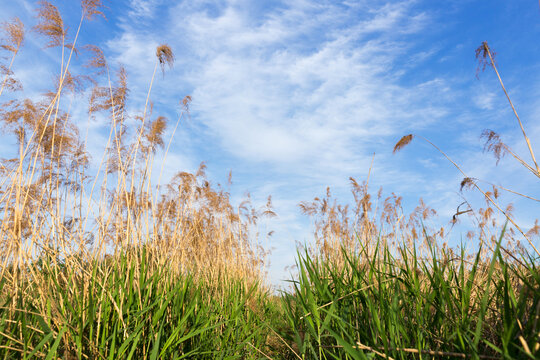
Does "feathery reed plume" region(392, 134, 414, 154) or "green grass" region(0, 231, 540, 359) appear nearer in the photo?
"green grass" region(0, 231, 540, 359)

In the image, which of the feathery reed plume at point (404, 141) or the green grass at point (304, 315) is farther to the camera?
the feathery reed plume at point (404, 141)

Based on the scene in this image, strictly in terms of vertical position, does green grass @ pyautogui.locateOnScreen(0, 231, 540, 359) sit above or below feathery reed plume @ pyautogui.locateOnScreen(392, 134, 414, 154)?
below

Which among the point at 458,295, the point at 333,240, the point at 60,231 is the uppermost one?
the point at 333,240

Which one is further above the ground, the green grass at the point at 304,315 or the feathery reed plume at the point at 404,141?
the feathery reed plume at the point at 404,141

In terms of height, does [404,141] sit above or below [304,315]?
above

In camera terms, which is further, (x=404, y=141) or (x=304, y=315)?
(x=404, y=141)

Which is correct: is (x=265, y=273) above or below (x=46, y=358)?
above

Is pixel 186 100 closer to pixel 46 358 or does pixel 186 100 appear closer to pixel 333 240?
pixel 46 358

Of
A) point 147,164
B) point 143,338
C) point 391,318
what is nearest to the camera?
point 391,318

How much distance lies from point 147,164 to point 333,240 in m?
3.26

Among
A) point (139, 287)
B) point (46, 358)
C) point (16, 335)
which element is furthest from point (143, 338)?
point (16, 335)

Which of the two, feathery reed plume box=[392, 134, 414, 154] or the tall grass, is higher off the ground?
feathery reed plume box=[392, 134, 414, 154]

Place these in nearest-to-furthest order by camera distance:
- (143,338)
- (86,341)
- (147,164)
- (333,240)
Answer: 1. (86,341)
2. (143,338)
3. (147,164)
4. (333,240)

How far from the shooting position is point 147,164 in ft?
10.4
